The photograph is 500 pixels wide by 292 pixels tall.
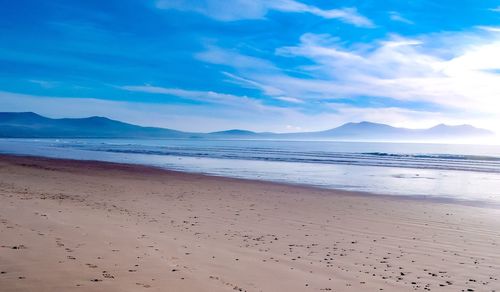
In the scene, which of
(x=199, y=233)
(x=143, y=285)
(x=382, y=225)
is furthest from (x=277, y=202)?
(x=143, y=285)

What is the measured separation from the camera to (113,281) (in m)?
5.91

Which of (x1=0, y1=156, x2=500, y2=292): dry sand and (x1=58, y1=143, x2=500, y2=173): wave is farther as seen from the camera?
(x1=58, y1=143, x2=500, y2=173): wave

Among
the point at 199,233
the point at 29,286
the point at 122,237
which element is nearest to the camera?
the point at 29,286

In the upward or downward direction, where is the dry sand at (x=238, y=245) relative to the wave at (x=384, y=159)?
downward

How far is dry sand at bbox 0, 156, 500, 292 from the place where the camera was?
6.32m

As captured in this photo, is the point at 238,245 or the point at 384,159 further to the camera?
the point at 384,159

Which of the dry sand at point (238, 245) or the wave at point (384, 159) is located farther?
the wave at point (384, 159)

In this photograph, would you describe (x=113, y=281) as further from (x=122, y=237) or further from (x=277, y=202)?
(x=277, y=202)

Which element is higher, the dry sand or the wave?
the wave

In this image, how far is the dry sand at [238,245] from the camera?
6.32m

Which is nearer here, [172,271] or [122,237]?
[172,271]

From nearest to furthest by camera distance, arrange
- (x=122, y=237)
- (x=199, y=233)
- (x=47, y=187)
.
→ 1. (x=122, y=237)
2. (x=199, y=233)
3. (x=47, y=187)

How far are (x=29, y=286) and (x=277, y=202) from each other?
1077 cm

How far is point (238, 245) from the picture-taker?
28.7ft
